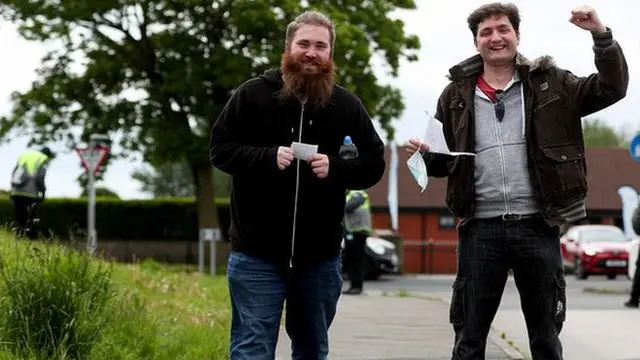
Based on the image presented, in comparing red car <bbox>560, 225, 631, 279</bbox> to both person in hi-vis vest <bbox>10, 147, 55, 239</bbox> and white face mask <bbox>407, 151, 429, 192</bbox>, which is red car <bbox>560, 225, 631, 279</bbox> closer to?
person in hi-vis vest <bbox>10, 147, 55, 239</bbox>

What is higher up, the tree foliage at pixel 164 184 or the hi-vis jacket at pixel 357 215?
the tree foliage at pixel 164 184

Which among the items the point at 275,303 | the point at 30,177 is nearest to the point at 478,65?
the point at 275,303

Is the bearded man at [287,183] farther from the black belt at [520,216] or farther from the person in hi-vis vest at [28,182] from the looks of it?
the person in hi-vis vest at [28,182]

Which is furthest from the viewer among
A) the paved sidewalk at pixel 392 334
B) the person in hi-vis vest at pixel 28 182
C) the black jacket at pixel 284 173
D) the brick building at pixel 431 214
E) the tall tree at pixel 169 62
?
the brick building at pixel 431 214

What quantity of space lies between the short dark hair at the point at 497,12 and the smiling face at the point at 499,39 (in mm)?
18

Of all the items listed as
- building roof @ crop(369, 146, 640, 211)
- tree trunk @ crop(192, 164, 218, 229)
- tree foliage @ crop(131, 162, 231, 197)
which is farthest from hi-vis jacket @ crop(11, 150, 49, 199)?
tree foliage @ crop(131, 162, 231, 197)

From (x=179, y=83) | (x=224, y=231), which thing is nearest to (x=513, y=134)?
(x=179, y=83)

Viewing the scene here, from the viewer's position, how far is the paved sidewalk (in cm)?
890

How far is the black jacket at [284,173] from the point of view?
17.5 ft

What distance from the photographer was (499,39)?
549 cm

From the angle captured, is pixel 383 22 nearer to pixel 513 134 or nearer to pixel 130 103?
pixel 130 103

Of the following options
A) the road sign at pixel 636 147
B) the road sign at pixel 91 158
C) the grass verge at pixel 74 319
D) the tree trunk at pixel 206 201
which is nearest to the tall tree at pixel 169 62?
the tree trunk at pixel 206 201

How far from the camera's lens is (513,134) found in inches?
216

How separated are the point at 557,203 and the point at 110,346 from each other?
3040mm
